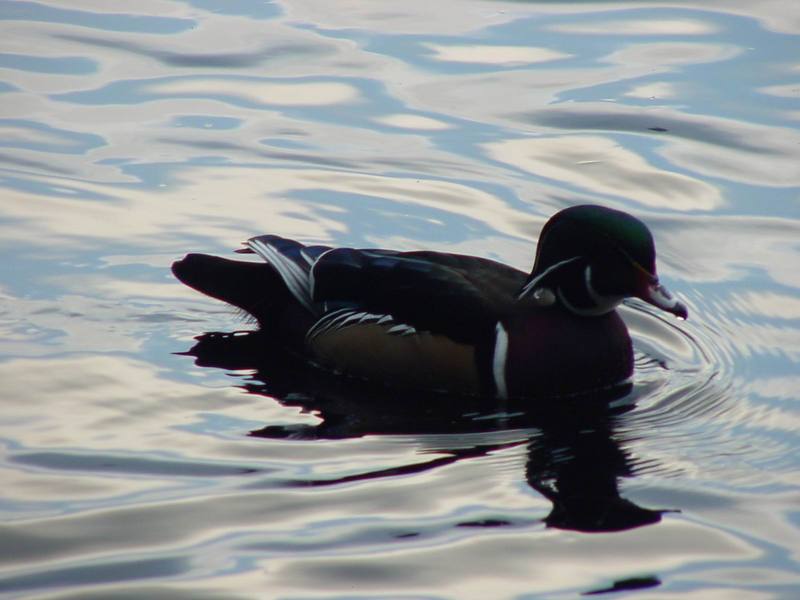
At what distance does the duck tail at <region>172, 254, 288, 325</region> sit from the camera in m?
8.51

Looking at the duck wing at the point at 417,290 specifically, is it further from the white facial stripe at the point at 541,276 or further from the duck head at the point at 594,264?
the duck head at the point at 594,264

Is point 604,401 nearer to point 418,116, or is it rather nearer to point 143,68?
point 418,116

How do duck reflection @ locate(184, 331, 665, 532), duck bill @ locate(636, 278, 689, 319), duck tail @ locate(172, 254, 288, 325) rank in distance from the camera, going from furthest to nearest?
duck tail @ locate(172, 254, 288, 325)
duck bill @ locate(636, 278, 689, 319)
duck reflection @ locate(184, 331, 665, 532)

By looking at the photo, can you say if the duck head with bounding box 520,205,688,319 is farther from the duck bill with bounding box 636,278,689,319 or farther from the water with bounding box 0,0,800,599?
the water with bounding box 0,0,800,599

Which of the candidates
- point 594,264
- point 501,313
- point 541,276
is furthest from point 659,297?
point 501,313

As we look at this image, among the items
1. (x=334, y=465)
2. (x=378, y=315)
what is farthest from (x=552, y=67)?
(x=334, y=465)

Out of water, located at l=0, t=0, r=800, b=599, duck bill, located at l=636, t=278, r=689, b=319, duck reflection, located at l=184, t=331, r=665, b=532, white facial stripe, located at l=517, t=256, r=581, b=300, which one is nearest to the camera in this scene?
water, located at l=0, t=0, r=800, b=599

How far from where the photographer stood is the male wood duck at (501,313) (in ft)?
25.3

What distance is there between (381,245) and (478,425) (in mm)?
2295

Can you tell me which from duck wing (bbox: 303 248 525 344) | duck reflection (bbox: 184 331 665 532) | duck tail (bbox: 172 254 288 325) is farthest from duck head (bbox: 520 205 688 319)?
duck tail (bbox: 172 254 288 325)

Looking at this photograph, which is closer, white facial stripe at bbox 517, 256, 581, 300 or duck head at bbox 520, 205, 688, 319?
duck head at bbox 520, 205, 688, 319

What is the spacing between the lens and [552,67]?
41.7 feet

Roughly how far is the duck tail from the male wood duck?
45 cm

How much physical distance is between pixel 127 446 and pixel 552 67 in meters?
6.75
